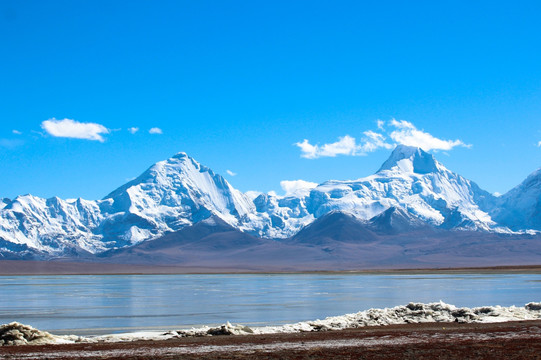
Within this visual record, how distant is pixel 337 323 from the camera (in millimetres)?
35094

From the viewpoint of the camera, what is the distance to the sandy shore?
74.3ft

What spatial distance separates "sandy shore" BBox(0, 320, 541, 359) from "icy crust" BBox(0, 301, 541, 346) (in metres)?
1.76

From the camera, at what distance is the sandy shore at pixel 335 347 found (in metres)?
22.6

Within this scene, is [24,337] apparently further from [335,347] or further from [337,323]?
[337,323]

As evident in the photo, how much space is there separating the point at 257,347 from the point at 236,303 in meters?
36.0

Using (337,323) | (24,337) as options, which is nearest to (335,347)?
(337,323)

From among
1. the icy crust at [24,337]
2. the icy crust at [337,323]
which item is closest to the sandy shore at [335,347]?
the icy crust at [24,337]

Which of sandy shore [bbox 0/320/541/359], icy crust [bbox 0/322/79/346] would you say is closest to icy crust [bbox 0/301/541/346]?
icy crust [bbox 0/322/79/346]

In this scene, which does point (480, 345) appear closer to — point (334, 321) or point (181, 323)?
point (334, 321)

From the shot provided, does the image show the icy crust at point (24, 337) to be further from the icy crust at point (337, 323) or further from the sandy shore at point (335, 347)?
the sandy shore at point (335, 347)

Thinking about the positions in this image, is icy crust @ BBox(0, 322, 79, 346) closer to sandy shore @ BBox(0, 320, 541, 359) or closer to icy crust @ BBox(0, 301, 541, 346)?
icy crust @ BBox(0, 301, 541, 346)

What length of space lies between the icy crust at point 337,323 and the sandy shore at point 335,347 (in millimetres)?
1760

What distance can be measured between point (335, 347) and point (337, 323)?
34.3 ft

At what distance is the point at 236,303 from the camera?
6106 centimetres
